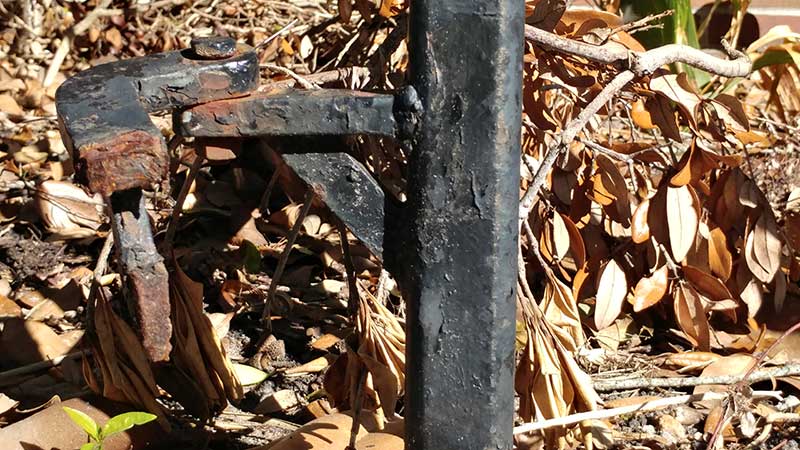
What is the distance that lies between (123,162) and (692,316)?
137cm

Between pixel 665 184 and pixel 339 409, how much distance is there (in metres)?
0.78

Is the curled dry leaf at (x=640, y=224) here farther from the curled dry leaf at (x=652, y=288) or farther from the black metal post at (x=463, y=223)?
the black metal post at (x=463, y=223)

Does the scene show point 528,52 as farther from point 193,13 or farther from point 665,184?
point 193,13

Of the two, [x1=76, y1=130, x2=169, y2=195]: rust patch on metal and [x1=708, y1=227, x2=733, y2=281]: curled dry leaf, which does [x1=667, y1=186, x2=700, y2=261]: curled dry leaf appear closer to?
[x1=708, y1=227, x2=733, y2=281]: curled dry leaf

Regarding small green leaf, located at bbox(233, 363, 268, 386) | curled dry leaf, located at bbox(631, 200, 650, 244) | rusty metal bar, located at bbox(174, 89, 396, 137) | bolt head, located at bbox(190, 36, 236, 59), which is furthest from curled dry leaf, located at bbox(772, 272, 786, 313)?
bolt head, located at bbox(190, 36, 236, 59)

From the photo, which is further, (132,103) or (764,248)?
(764,248)

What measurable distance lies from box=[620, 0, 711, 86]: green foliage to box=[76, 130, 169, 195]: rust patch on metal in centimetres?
218

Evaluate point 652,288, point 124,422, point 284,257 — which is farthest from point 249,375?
point 652,288

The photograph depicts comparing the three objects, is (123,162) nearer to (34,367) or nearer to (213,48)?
(213,48)

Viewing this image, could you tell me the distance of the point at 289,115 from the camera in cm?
112

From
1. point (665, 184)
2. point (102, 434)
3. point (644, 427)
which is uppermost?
point (665, 184)

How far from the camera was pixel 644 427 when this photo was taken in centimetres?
190

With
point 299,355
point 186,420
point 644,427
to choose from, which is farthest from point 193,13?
point 644,427

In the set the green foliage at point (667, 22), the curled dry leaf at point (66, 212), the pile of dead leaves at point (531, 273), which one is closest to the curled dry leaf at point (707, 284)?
the pile of dead leaves at point (531, 273)
